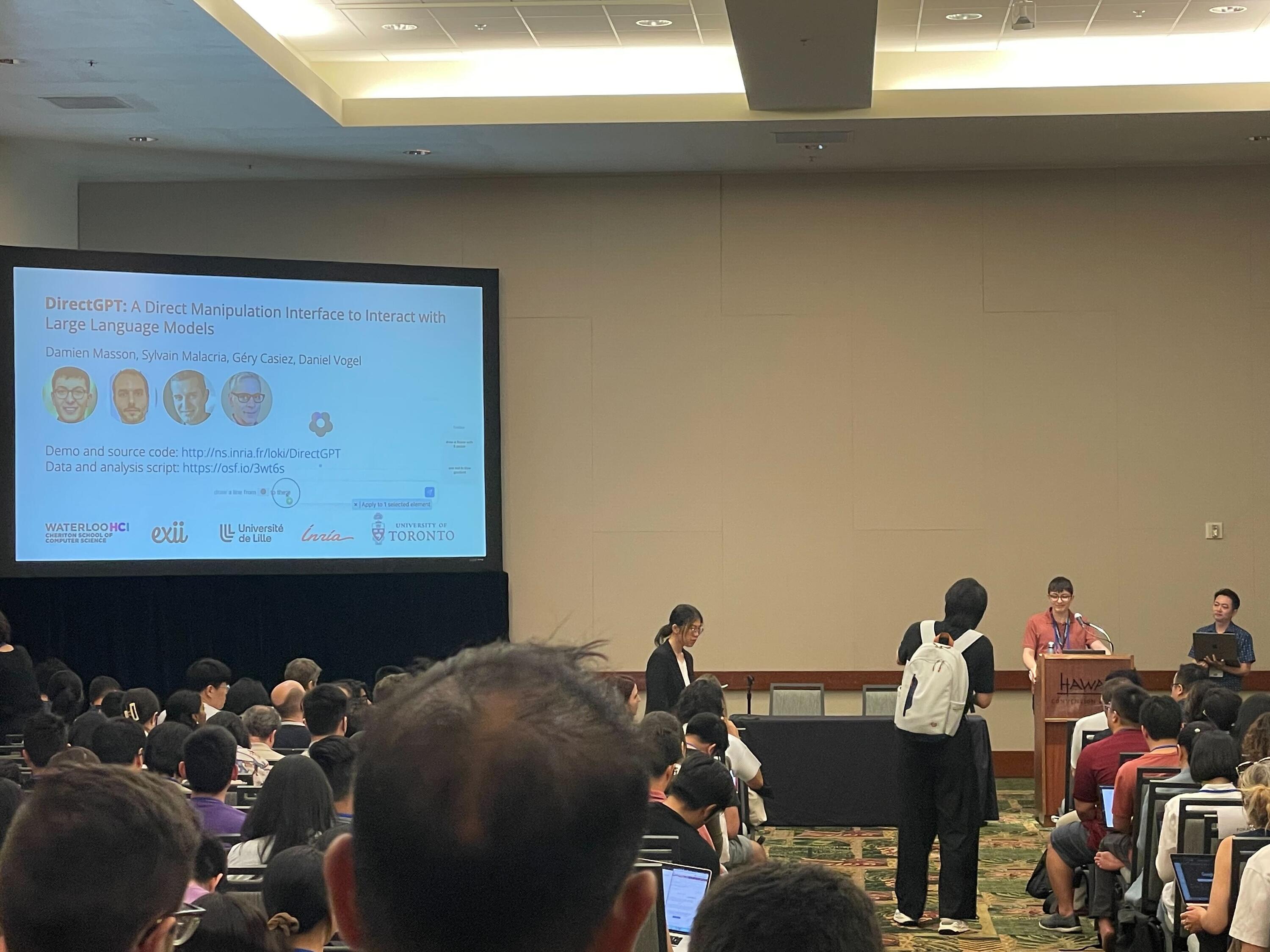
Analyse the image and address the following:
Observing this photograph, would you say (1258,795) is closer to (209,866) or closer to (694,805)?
(694,805)

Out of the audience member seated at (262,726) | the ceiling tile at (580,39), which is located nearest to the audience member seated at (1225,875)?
the audience member seated at (262,726)

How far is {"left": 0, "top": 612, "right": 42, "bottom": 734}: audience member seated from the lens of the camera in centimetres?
696

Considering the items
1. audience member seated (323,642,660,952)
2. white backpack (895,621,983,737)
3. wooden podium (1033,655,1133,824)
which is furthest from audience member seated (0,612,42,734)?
audience member seated (323,642,660,952)

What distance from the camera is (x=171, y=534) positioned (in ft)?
33.9

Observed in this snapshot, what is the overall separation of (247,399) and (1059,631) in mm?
6027

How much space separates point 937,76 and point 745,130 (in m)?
1.41

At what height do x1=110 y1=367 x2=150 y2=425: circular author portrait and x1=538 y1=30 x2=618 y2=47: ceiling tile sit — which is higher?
x1=538 y1=30 x2=618 y2=47: ceiling tile

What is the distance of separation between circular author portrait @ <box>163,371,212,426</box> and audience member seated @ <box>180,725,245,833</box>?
6033 millimetres

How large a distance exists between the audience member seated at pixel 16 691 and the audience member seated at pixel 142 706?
580mm

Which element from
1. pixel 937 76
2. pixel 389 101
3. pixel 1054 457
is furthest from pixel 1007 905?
pixel 389 101

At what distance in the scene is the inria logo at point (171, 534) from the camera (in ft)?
33.8

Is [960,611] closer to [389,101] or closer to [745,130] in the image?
[745,130]

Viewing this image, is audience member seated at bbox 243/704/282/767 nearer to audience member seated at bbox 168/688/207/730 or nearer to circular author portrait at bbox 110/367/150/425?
audience member seated at bbox 168/688/207/730

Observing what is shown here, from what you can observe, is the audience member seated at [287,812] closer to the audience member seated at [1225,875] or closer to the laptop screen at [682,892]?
the laptop screen at [682,892]
